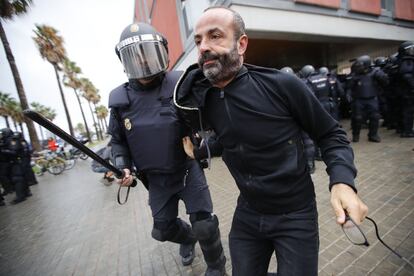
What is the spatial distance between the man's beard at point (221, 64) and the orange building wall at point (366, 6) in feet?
35.7

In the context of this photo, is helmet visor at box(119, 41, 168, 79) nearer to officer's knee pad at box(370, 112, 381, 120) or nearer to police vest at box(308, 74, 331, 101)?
police vest at box(308, 74, 331, 101)

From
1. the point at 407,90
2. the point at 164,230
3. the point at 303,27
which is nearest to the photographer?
the point at 164,230

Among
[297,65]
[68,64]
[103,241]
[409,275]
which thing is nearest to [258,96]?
Result: [409,275]

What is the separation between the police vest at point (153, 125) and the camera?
2.06m

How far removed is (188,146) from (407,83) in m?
6.79

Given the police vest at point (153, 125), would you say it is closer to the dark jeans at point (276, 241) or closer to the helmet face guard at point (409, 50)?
the dark jeans at point (276, 241)

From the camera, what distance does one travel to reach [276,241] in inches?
56.2

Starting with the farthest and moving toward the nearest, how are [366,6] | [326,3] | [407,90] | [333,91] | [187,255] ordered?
[366,6] → [326,3] → [333,91] → [407,90] → [187,255]

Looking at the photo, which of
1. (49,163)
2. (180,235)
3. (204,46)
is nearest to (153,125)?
(204,46)

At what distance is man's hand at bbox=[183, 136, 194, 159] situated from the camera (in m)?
1.93

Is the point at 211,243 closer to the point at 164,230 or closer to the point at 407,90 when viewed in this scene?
the point at 164,230

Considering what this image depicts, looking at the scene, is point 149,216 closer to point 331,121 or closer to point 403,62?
point 331,121

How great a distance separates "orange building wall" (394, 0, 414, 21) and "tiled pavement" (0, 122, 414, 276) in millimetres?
9291

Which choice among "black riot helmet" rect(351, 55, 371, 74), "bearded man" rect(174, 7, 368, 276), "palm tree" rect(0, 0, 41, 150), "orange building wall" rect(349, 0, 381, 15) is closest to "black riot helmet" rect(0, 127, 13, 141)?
"palm tree" rect(0, 0, 41, 150)
